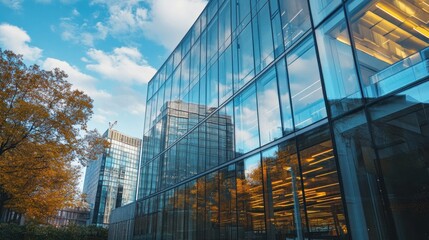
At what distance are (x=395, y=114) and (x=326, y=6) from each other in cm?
507

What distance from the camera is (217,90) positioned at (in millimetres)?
18234

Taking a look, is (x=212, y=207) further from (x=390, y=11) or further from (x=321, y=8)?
(x=390, y=11)

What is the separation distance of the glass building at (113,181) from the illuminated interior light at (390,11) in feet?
301

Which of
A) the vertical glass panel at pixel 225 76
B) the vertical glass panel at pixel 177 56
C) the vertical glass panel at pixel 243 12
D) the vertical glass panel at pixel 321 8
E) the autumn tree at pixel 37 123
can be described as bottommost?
the autumn tree at pixel 37 123

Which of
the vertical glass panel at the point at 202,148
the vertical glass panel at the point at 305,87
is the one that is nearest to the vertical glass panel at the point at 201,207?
the vertical glass panel at the point at 202,148

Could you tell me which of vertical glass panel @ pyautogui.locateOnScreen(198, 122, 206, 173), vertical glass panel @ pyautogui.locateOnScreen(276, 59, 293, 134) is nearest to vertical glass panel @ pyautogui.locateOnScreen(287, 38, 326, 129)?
vertical glass panel @ pyautogui.locateOnScreen(276, 59, 293, 134)

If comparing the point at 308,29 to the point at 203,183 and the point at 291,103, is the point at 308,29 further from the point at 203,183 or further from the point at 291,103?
the point at 203,183

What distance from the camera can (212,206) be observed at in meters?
16.2

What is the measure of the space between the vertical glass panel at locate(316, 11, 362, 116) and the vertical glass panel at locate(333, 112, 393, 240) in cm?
55

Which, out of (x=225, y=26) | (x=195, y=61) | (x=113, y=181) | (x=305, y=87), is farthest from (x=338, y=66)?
(x=113, y=181)

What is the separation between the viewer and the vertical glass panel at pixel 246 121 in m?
13.9

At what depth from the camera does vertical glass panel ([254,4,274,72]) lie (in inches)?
531

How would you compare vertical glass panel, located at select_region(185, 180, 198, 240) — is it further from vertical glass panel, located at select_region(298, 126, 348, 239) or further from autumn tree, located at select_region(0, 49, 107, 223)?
vertical glass panel, located at select_region(298, 126, 348, 239)

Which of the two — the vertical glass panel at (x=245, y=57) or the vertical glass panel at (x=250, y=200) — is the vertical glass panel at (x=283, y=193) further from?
the vertical glass panel at (x=245, y=57)
